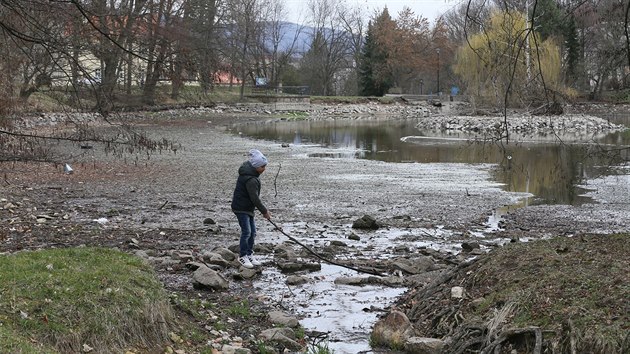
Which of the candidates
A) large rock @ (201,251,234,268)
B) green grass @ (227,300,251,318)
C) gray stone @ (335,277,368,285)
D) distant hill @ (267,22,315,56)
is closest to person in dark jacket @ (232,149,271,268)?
large rock @ (201,251,234,268)

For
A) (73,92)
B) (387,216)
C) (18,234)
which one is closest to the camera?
(73,92)

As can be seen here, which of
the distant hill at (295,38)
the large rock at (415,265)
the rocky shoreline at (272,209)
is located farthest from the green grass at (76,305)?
the distant hill at (295,38)

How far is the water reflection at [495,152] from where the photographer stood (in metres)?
20.1

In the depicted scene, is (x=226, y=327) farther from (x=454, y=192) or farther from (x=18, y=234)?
(x=454, y=192)

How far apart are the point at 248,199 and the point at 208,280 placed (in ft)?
7.20

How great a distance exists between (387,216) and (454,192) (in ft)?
14.7

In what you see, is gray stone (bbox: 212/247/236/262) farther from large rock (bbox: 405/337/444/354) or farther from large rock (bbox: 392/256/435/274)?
large rock (bbox: 405/337/444/354)

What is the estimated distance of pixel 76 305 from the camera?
638 centimetres

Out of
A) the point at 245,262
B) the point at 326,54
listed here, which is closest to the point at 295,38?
the point at 326,54

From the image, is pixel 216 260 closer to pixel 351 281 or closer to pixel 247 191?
pixel 247 191

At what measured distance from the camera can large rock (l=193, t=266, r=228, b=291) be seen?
9.23 m

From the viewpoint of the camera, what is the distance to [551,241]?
27.7 feet

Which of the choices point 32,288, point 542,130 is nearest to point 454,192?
point 32,288

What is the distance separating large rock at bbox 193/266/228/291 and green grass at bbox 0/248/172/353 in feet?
5.10
